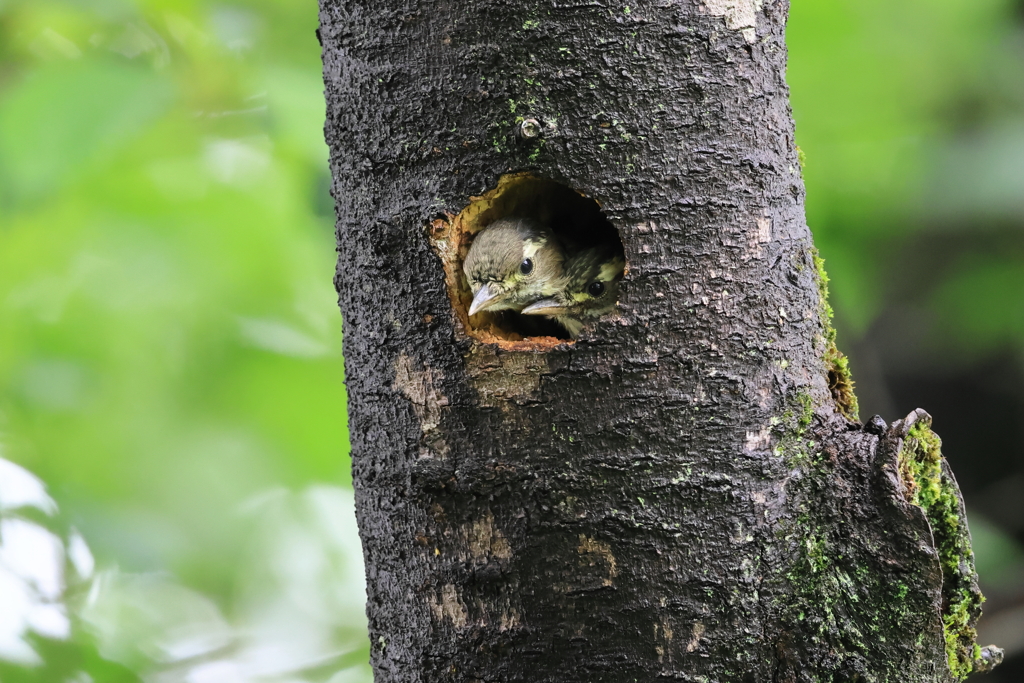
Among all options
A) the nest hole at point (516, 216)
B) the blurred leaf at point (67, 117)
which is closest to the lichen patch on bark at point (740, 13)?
the nest hole at point (516, 216)

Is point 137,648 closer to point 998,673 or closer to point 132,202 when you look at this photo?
point 132,202

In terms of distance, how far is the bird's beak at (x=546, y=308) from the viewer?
3.10 meters

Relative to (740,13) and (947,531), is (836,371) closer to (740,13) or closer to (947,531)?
(947,531)

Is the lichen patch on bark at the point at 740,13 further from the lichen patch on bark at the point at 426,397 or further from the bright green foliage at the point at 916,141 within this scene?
the bright green foliage at the point at 916,141

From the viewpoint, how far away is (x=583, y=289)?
122 inches

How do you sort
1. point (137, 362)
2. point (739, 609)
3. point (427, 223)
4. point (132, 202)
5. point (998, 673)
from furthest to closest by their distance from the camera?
point (998, 673) < point (137, 362) < point (132, 202) < point (427, 223) < point (739, 609)

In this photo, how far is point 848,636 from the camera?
1.96 m

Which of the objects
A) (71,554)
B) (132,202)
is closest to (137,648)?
(71,554)

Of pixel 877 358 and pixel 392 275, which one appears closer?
pixel 392 275

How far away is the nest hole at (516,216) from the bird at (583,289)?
0.06 meters

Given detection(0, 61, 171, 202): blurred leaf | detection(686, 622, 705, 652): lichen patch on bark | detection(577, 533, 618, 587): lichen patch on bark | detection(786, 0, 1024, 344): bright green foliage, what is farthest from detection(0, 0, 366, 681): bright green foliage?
detection(786, 0, 1024, 344): bright green foliage

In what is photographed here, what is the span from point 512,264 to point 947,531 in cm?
143

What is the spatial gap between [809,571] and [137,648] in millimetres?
3280

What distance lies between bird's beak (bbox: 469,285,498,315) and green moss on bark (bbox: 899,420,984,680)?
1.07m
